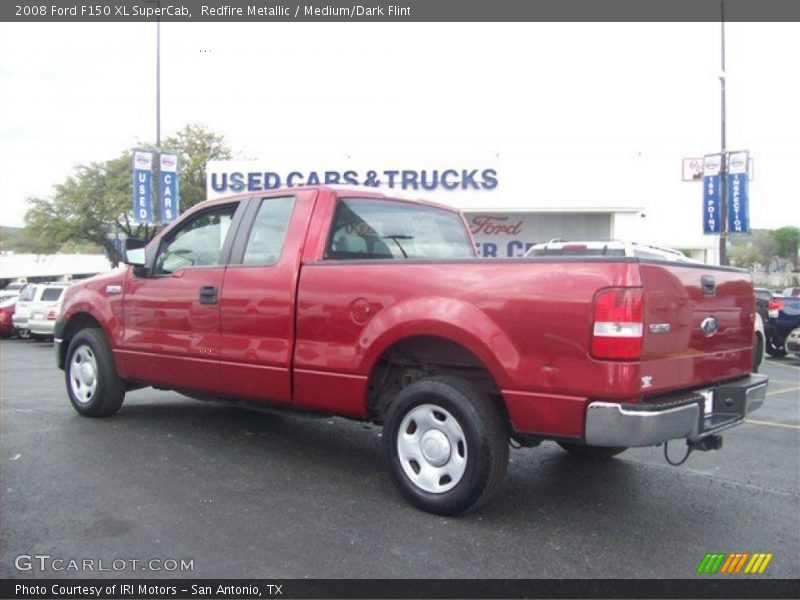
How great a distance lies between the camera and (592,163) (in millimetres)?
21891

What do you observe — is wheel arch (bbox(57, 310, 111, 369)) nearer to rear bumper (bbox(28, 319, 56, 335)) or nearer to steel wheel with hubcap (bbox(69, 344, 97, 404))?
steel wheel with hubcap (bbox(69, 344, 97, 404))

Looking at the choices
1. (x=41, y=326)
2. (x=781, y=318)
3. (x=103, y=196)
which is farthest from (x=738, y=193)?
(x=103, y=196)

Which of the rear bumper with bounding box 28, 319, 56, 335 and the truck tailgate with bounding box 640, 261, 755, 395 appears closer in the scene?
the truck tailgate with bounding box 640, 261, 755, 395

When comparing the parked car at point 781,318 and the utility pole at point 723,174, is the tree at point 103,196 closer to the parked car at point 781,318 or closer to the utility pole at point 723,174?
the utility pole at point 723,174

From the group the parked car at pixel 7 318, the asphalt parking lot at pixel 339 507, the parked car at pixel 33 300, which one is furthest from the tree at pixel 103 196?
the asphalt parking lot at pixel 339 507

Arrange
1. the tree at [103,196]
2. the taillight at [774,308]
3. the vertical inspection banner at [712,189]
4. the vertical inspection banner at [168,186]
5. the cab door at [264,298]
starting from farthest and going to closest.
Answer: the tree at [103,196], the vertical inspection banner at [168,186], the vertical inspection banner at [712,189], the taillight at [774,308], the cab door at [264,298]

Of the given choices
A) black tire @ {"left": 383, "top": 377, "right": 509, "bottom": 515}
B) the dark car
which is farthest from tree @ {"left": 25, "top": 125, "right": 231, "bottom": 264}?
black tire @ {"left": 383, "top": 377, "right": 509, "bottom": 515}

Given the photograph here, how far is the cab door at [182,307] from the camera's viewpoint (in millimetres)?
5430

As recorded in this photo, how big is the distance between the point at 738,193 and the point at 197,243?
17.9 metres

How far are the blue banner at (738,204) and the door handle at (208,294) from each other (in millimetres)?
17928

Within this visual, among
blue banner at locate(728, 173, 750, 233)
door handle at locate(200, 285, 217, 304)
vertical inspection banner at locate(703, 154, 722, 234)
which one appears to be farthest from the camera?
vertical inspection banner at locate(703, 154, 722, 234)

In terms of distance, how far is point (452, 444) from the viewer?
13.6ft

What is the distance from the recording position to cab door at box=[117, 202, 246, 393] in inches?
214

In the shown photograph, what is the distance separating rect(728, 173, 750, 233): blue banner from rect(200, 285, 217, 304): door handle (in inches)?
706
